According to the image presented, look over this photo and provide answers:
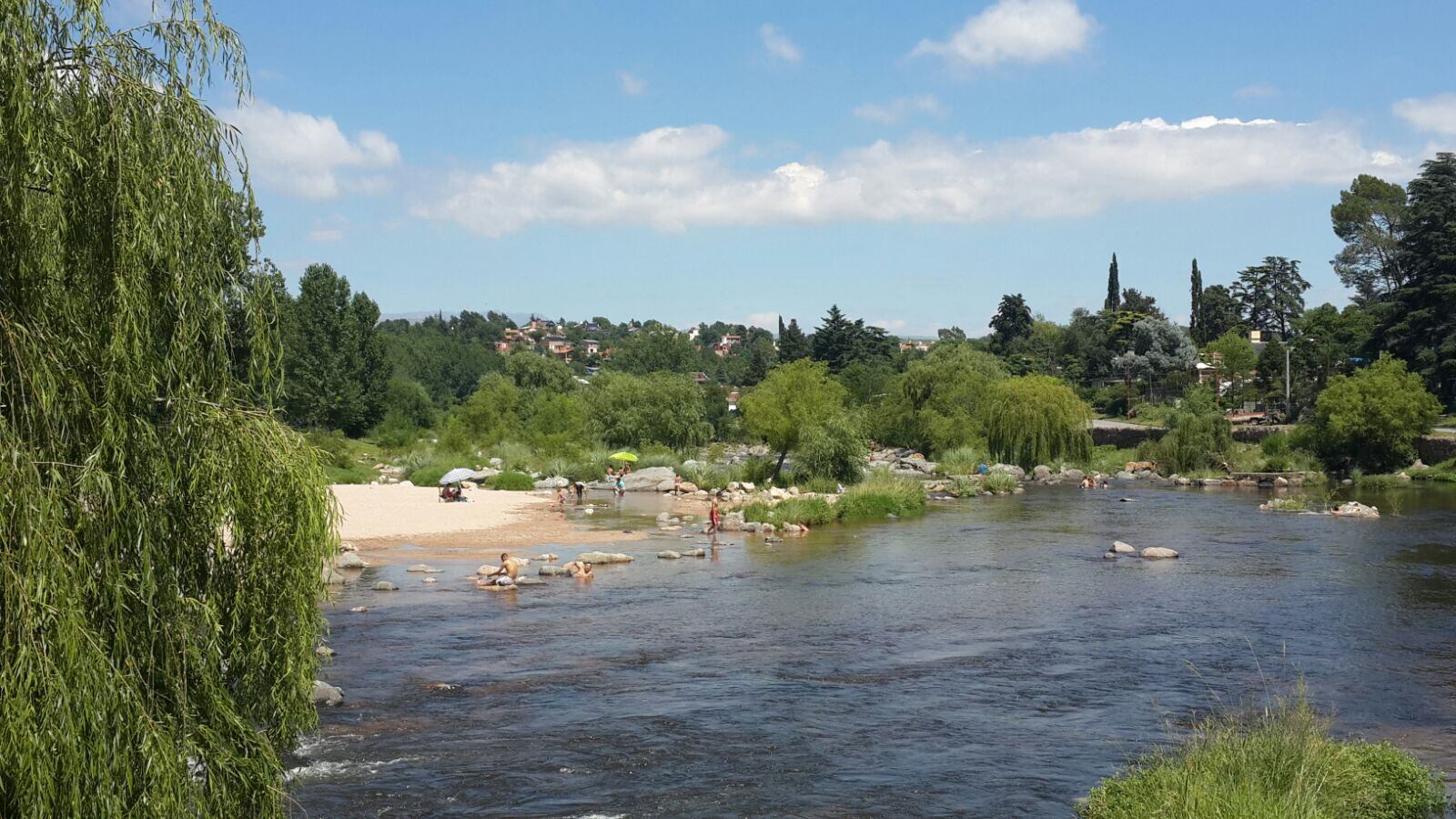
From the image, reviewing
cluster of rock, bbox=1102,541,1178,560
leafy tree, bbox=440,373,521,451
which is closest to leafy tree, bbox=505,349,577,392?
leafy tree, bbox=440,373,521,451

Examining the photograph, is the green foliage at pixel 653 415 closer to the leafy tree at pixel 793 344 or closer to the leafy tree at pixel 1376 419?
the leafy tree at pixel 1376 419

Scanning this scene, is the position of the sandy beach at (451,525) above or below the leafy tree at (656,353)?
below

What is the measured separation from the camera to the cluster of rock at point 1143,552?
32344mm

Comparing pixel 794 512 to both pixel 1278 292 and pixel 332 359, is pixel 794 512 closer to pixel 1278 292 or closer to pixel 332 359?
pixel 332 359

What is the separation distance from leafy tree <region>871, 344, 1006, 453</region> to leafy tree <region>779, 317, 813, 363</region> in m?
40.4

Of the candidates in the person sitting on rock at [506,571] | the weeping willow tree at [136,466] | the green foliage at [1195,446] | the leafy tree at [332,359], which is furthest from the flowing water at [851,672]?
the leafy tree at [332,359]

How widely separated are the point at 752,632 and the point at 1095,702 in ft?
24.3

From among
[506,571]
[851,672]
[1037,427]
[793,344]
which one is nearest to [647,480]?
[1037,427]

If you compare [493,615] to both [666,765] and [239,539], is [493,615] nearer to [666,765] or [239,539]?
[666,765]

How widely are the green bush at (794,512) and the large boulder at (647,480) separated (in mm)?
15064

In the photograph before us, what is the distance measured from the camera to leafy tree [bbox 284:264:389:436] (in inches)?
2869

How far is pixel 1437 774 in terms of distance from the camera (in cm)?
1305

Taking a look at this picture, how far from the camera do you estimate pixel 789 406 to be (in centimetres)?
5256

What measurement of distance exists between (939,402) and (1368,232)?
53397 millimetres
